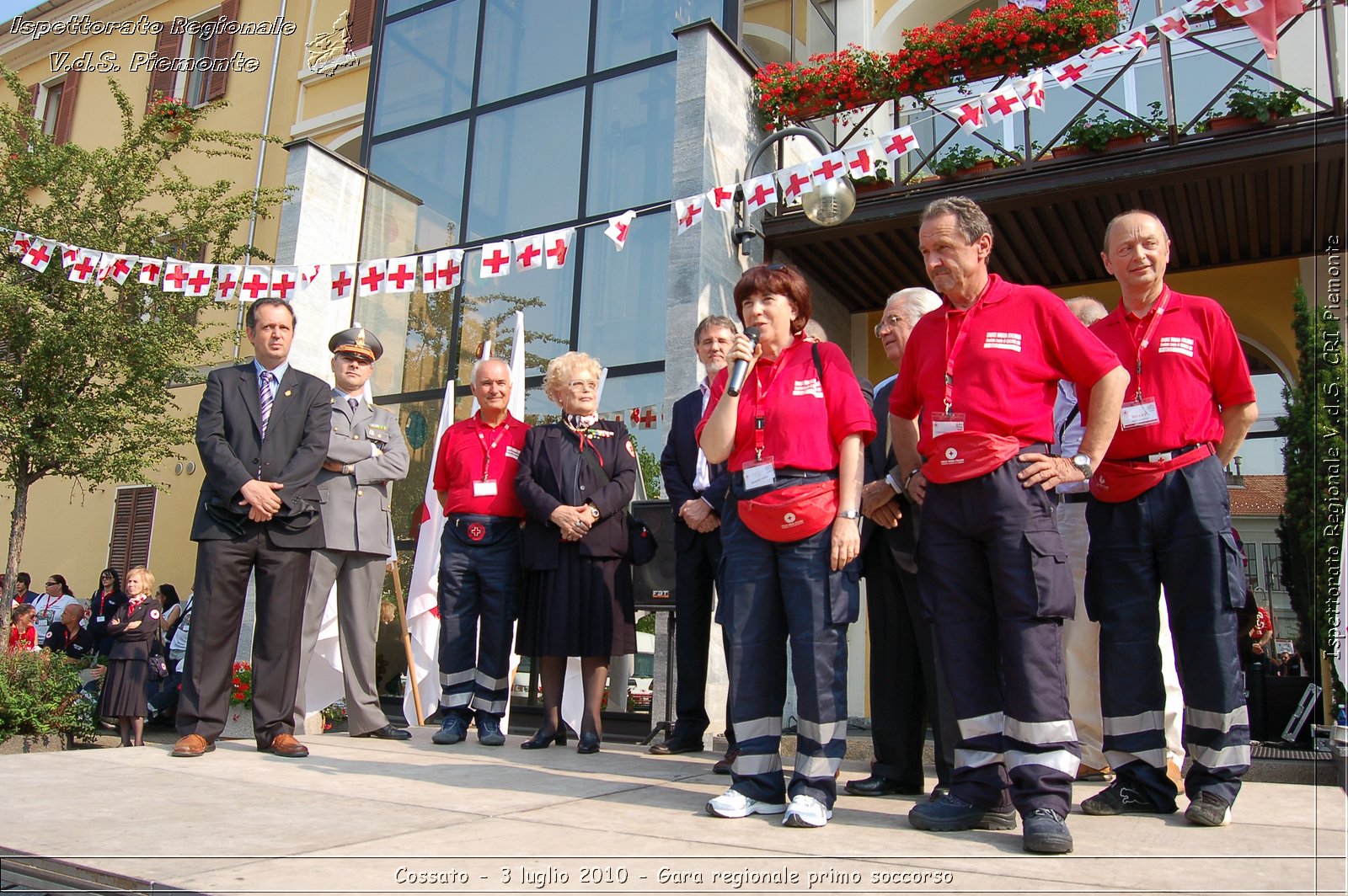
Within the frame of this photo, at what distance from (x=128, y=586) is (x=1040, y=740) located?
8.44 meters

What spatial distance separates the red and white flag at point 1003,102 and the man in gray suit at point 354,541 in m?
4.21

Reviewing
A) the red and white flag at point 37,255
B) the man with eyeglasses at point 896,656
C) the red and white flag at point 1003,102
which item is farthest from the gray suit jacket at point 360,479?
the red and white flag at point 37,255

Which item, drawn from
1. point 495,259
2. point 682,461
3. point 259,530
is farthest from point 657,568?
point 495,259

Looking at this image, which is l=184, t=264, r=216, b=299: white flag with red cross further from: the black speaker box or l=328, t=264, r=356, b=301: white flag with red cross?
the black speaker box

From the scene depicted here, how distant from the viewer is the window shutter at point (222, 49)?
611 inches

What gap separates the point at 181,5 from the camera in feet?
54.5

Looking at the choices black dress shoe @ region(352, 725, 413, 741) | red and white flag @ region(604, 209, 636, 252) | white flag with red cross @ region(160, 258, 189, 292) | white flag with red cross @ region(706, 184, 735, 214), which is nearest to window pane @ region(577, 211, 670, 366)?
red and white flag @ region(604, 209, 636, 252)

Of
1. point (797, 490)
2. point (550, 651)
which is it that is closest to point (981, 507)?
point (797, 490)

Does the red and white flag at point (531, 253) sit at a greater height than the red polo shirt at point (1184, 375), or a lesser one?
greater

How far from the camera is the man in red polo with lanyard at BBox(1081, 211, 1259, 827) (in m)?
2.98

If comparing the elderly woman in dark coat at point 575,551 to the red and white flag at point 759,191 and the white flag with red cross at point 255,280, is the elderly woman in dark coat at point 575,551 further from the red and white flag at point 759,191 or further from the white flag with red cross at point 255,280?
the white flag with red cross at point 255,280

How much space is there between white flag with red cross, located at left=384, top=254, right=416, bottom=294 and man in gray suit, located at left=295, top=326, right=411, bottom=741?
2972 mm

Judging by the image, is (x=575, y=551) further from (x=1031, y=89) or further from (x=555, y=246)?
(x=1031, y=89)

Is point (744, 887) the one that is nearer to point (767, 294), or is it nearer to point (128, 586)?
point (767, 294)
